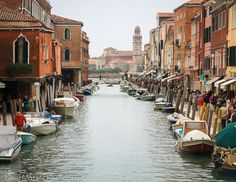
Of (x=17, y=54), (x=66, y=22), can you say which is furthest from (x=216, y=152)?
(x=66, y=22)

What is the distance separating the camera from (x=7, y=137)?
21703 mm

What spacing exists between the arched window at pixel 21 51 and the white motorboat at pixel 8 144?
1271 cm

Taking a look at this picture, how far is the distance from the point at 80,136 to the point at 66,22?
47715 millimetres

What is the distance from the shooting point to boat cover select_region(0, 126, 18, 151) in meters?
21.3

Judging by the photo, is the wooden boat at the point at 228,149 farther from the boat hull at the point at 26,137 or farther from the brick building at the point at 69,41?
the brick building at the point at 69,41

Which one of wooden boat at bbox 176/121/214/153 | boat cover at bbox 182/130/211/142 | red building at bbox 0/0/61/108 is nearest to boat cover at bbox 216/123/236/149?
wooden boat at bbox 176/121/214/153

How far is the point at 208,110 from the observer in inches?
1117

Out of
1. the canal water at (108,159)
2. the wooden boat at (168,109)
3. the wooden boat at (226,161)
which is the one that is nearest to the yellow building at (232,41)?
the canal water at (108,159)

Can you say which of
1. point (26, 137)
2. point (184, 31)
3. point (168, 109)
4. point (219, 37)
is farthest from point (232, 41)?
point (184, 31)

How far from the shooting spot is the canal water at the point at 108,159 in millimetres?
20000

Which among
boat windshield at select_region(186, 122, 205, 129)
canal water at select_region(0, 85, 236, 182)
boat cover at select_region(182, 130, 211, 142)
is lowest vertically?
canal water at select_region(0, 85, 236, 182)

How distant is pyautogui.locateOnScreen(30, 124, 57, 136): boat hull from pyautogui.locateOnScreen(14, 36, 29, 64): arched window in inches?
257

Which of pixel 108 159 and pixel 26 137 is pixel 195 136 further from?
pixel 26 137

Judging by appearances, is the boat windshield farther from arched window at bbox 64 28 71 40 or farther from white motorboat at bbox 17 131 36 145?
arched window at bbox 64 28 71 40
